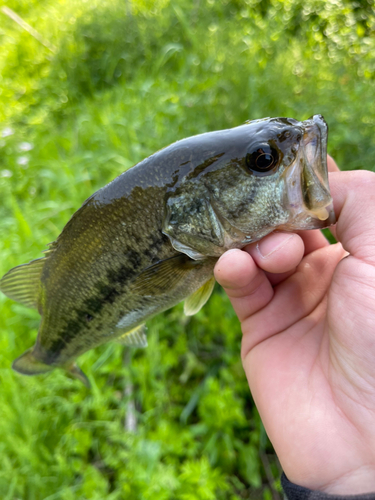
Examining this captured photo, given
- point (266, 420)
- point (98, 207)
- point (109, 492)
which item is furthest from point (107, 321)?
point (109, 492)

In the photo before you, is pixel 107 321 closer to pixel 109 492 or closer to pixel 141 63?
pixel 109 492

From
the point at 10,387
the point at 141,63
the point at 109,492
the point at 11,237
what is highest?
the point at 141,63

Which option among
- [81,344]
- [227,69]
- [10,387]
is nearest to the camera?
[81,344]

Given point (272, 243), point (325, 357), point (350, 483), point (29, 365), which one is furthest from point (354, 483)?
point (29, 365)

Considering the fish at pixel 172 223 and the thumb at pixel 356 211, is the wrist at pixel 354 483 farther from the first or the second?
the fish at pixel 172 223

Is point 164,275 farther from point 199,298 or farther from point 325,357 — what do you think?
point 325,357

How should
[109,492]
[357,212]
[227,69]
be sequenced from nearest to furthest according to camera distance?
[357,212] → [109,492] → [227,69]
